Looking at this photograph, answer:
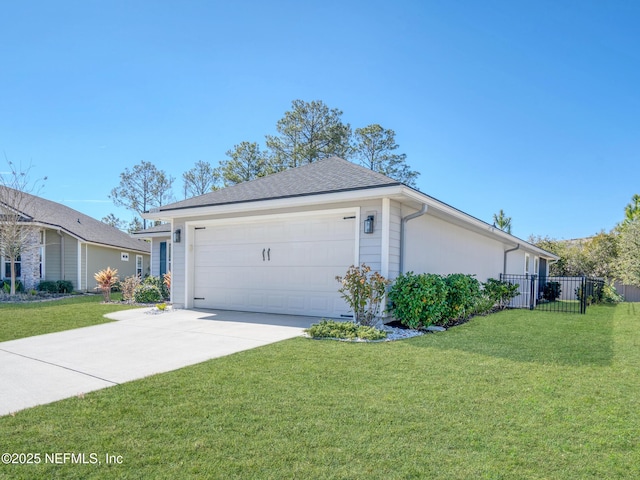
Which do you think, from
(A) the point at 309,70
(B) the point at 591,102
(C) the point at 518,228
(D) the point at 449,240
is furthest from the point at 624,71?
(C) the point at 518,228

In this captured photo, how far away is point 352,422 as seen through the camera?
2.93 meters

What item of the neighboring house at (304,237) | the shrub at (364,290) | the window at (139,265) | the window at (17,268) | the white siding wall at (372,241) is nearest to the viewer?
the shrub at (364,290)

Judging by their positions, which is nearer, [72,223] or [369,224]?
[369,224]

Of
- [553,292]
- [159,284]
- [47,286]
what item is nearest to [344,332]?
[159,284]

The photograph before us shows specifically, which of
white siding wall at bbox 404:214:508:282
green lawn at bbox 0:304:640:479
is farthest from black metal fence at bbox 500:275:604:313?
green lawn at bbox 0:304:640:479

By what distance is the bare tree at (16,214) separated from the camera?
46.9 ft

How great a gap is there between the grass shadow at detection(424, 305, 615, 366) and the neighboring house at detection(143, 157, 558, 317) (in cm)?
184

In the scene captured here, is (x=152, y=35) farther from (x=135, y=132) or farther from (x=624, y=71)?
(x=624, y=71)

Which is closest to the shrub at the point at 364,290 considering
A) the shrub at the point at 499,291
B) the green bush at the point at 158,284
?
the shrub at the point at 499,291

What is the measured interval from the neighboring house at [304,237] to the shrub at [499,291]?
1.21 metres

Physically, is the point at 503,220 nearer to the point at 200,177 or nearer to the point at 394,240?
the point at 200,177

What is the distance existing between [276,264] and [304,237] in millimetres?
985

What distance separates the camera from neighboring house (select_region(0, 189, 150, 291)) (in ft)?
52.9

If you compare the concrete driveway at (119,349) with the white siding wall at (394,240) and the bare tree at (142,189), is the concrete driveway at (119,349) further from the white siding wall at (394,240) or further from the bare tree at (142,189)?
the bare tree at (142,189)
